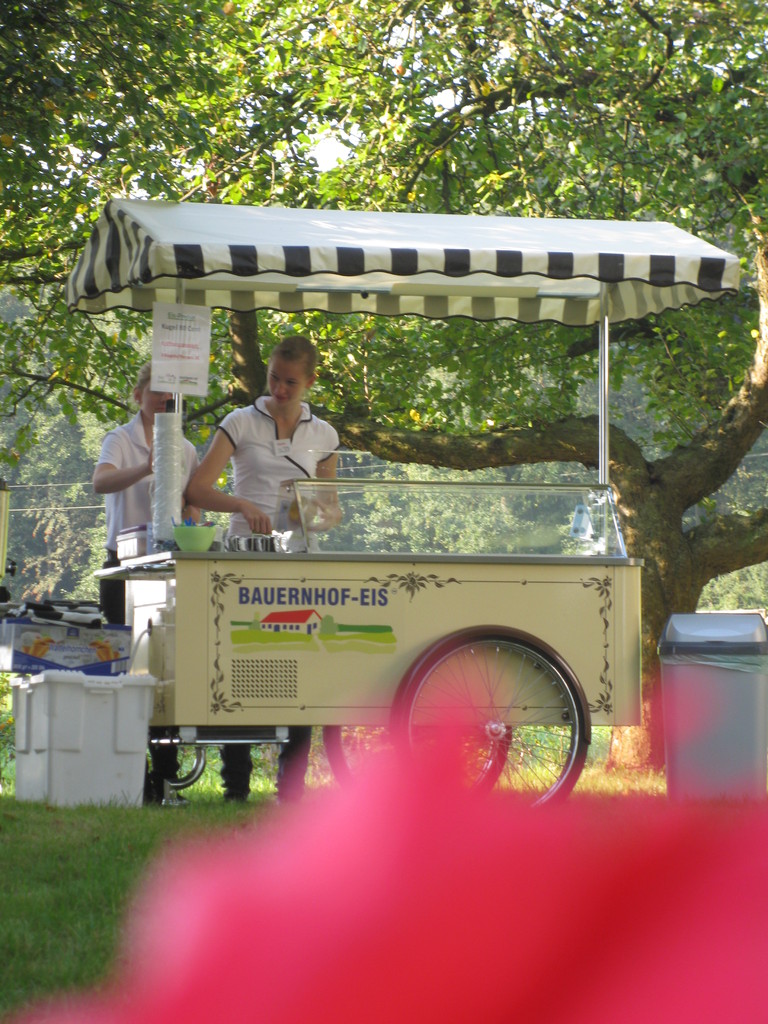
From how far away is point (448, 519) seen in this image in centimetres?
574

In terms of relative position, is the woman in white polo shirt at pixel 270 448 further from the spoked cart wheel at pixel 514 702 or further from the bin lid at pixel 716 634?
the bin lid at pixel 716 634

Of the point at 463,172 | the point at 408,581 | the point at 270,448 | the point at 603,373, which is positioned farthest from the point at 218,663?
the point at 463,172

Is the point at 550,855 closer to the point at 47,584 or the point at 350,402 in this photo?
the point at 350,402

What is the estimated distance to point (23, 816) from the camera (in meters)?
4.68

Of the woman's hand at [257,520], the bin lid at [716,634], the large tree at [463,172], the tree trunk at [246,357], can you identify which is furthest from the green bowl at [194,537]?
the tree trunk at [246,357]

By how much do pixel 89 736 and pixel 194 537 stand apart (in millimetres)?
860

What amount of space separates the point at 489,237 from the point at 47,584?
4303 centimetres

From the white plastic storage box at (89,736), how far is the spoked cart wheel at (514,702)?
1.04 m

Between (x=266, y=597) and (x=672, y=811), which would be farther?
(x=266, y=597)

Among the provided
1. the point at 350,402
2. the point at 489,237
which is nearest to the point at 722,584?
the point at 350,402

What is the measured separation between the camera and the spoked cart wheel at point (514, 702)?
533 cm

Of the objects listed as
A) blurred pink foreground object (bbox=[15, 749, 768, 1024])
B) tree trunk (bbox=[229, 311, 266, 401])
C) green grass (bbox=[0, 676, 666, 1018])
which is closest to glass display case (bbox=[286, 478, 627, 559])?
green grass (bbox=[0, 676, 666, 1018])

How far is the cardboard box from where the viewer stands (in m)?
5.43

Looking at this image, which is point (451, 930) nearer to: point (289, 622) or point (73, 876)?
point (73, 876)
